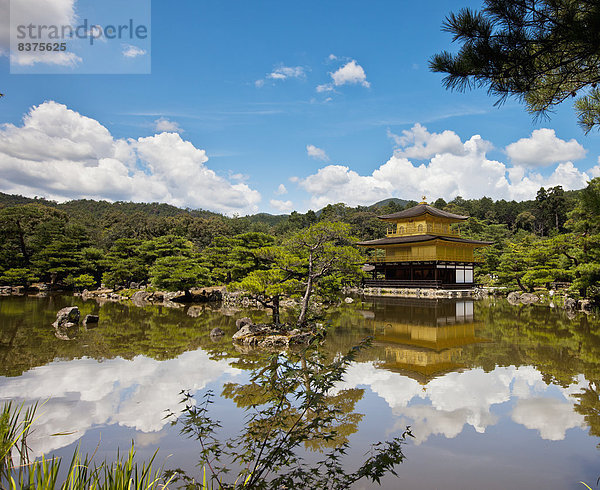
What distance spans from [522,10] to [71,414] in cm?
815

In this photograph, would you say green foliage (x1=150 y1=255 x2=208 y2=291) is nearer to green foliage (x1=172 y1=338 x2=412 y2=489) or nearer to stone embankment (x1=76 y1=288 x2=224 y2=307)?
stone embankment (x1=76 y1=288 x2=224 y2=307)

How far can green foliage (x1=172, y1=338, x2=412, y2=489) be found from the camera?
2.87m

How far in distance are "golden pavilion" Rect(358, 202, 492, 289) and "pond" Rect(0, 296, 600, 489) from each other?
47.6ft

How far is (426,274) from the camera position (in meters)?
28.9

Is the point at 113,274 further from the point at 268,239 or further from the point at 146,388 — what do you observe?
the point at 146,388

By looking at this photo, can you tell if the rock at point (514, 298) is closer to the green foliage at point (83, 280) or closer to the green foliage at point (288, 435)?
the green foliage at point (288, 435)

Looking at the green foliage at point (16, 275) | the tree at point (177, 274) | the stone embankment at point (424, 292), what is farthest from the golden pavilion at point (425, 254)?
the green foliage at point (16, 275)

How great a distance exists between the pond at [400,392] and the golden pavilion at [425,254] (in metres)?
14.5

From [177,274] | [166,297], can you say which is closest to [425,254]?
[177,274]

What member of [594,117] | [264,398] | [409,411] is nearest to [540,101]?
[594,117]

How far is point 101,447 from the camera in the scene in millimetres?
4473

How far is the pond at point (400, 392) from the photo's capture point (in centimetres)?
425

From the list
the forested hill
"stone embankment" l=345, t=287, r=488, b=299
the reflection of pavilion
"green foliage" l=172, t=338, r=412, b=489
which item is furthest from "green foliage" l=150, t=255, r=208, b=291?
"green foliage" l=172, t=338, r=412, b=489

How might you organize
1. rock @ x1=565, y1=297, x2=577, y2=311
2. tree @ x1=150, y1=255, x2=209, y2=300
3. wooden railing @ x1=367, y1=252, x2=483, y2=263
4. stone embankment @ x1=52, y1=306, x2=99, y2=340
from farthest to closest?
wooden railing @ x1=367, y1=252, x2=483, y2=263 < tree @ x1=150, y1=255, x2=209, y2=300 < rock @ x1=565, y1=297, x2=577, y2=311 < stone embankment @ x1=52, y1=306, x2=99, y2=340
